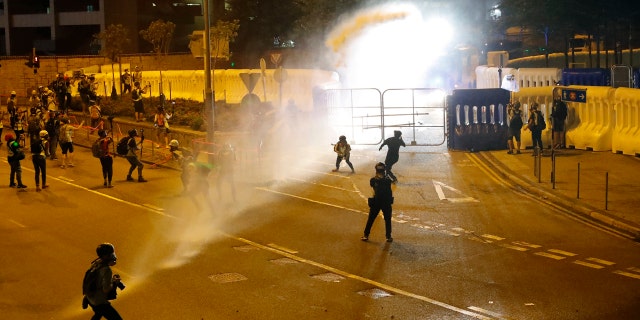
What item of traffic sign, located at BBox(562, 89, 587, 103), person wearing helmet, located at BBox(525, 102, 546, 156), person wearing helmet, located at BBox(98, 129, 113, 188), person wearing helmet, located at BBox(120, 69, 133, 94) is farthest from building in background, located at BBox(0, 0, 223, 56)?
traffic sign, located at BBox(562, 89, 587, 103)

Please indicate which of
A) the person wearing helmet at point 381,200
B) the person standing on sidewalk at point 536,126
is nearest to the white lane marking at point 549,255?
the person wearing helmet at point 381,200

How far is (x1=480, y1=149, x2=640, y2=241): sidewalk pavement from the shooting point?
18859mm

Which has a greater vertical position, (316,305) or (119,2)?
(119,2)

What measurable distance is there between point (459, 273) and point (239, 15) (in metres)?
58.7

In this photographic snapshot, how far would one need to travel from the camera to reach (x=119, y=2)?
7250cm

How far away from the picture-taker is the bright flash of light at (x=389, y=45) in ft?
205

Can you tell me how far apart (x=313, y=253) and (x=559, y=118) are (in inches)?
588

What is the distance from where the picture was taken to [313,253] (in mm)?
16094

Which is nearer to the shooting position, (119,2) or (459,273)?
(459,273)

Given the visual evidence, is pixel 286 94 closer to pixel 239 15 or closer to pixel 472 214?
pixel 472 214

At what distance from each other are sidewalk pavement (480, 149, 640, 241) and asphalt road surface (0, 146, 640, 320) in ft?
1.94

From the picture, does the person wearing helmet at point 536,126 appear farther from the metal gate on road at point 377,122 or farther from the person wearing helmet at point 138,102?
the person wearing helmet at point 138,102

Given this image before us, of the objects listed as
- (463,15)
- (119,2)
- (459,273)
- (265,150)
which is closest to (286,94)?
(265,150)

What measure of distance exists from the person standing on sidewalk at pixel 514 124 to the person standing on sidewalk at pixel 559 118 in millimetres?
1023
